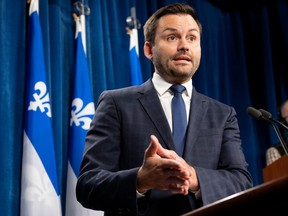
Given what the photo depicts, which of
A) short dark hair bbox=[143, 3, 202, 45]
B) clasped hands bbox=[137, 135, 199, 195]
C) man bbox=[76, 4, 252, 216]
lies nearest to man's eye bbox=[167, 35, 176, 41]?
man bbox=[76, 4, 252, 216]

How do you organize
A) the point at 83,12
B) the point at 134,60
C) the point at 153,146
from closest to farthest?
1. the point at 153,146
2. the point at 83,12
3. the point at 134,60

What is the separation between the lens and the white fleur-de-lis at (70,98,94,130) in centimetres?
316

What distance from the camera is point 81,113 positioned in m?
3.18

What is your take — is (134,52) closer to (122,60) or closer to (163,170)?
(122,60)

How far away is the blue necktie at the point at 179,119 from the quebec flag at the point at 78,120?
143cm

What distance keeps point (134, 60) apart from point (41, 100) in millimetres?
1029

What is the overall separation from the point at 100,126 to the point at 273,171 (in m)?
1.78

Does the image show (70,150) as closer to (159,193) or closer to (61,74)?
(61,74)

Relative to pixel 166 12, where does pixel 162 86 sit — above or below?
below

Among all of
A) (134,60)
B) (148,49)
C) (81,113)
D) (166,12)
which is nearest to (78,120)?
(81,113)

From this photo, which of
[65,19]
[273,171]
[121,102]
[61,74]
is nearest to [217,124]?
[121,102]

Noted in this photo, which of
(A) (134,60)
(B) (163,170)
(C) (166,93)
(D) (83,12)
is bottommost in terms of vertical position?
(B) (163,170)

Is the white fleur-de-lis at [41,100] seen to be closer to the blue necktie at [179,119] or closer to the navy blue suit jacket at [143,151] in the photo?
the navy blue suit jacket at [143,151]

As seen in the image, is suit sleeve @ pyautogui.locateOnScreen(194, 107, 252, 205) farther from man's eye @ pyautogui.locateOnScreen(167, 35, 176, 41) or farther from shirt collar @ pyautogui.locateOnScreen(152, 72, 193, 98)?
man's eye @ pyautogui.locateOnScreen(167, 35, 176, 41)
